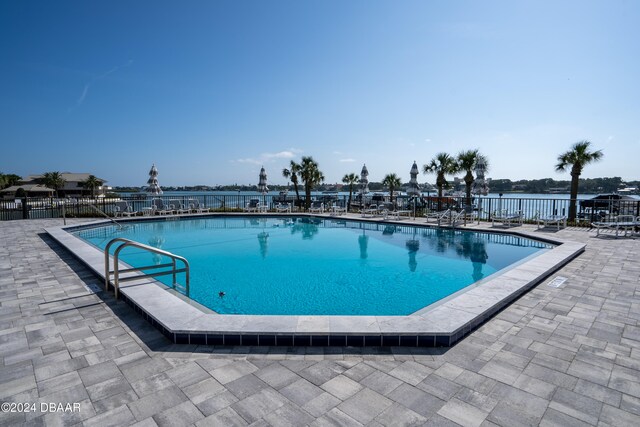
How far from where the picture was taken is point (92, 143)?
27.0 metres

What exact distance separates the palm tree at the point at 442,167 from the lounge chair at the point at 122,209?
16418mm

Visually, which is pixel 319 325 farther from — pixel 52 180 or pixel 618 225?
pixel 52 180

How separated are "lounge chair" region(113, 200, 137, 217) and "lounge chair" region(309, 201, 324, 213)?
8.95m

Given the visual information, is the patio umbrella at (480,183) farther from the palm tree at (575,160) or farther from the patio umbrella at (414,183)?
the palm tree at (575,160)

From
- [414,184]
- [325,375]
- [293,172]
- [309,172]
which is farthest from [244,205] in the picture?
[325,375]

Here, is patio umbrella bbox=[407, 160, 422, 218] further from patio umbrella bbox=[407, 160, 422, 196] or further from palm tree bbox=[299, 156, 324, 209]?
palm tree bbox=[299, 156, 324, 209]

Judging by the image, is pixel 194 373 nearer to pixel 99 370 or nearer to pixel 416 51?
pixel 99 370

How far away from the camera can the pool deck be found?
77.4 inches

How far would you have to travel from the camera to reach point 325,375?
2.42 meters

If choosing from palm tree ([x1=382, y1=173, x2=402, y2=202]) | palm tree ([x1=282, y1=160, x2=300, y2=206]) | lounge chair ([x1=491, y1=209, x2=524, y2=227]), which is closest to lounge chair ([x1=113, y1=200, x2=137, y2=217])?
palm tree ([x1=282, y1=160, x2=300, y2=206])

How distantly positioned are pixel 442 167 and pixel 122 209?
1729 centimetres

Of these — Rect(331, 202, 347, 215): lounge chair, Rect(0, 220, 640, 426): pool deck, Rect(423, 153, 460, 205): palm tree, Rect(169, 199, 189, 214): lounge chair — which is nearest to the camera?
Rect(0, 220, 640, 426): pool deck

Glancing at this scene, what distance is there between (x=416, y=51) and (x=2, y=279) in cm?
1196

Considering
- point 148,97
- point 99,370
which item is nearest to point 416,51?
point 99,370
